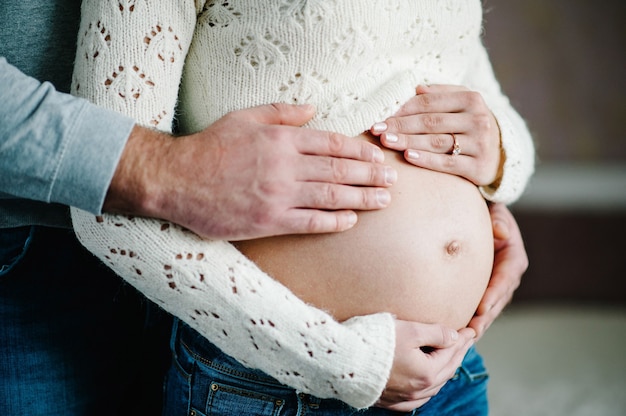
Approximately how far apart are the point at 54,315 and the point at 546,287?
204 centimetres

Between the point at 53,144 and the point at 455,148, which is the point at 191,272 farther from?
the point at 455,148

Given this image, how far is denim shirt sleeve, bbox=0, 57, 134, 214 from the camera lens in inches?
26.3

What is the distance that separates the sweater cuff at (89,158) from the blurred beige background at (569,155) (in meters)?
1.89

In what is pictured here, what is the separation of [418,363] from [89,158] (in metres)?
0.49

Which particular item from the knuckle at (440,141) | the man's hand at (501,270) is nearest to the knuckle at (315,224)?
the knuckle at (440,141)

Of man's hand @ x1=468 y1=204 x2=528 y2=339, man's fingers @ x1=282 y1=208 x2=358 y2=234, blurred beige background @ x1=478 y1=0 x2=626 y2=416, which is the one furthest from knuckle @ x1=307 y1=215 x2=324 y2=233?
blurred beige background @ x1=478 y1=0 x2=626 y2=416

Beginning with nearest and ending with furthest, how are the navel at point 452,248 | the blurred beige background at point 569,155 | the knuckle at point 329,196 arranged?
the knuckle at point 329,196 → the navel at point 452,248 → the blurred beige background at point 569,155

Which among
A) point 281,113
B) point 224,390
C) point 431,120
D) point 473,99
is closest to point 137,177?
point 281,113

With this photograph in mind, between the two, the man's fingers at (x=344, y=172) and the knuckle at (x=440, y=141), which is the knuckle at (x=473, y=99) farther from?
the man's fingers at (x=344, y=172)

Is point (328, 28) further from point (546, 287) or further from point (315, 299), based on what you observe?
point (546, 287)

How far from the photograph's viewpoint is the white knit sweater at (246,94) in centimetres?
75

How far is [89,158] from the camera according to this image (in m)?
0.68

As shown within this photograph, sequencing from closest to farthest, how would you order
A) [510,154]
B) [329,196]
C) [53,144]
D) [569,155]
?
[53,144], [329,196], [510,154], [569,155]

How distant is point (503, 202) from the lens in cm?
108
